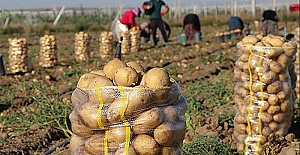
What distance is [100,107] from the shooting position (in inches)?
106

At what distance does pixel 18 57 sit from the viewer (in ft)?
37.6

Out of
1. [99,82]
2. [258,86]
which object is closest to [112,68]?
[99,82]

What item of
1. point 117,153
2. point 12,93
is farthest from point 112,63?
point 12,93

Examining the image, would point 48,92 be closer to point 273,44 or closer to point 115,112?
point 273,44

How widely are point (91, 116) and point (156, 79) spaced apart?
0.36 metres

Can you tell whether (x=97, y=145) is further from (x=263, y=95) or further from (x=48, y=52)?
(x=48, y=52)

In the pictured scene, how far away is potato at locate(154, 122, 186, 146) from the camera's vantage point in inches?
105

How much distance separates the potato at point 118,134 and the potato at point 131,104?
0.04m

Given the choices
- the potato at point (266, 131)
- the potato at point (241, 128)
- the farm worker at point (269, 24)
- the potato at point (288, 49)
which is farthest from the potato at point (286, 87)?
the farm worker at point (269, 24)

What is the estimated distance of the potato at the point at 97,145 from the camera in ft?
8.84

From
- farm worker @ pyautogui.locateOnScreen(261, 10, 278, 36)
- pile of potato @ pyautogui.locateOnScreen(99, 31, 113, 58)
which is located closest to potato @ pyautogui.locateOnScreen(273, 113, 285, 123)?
pile of potato @ pyautogui.locateOnScreen(99, 31, 113, 58)

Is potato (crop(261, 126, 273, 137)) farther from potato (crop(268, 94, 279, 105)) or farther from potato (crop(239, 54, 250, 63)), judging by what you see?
potato (crop(239, 54, 250, 63))

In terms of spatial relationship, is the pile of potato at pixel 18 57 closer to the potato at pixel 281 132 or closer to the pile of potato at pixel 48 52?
the pile of potato at pixel 48 52

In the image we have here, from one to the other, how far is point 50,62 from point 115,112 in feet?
33.0
